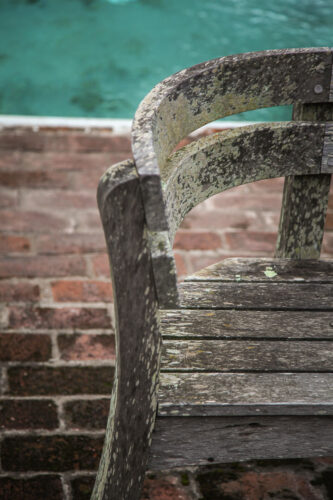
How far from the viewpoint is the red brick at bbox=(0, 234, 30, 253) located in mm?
3086

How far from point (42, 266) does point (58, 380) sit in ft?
2.70

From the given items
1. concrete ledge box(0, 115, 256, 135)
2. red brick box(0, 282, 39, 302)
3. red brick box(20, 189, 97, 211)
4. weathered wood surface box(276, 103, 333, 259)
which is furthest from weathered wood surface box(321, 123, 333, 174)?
concrete ledge box(0, 115, 256, 135)

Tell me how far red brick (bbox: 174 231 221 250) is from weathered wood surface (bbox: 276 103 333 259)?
50.9 inches

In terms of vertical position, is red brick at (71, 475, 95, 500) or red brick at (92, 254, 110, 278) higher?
red brick at (92, 254, 110, 278)

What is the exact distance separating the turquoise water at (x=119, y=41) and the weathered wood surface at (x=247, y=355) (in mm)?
5747

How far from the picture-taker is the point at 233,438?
A: 1.22m

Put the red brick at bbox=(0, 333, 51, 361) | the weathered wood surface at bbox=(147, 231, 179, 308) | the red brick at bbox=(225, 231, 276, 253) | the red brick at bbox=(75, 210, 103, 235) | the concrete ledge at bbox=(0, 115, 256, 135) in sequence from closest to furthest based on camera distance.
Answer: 1. the weathered wood surface at bbox=(147, 231, 179, 308)
2. the red brick at bbox=(0, 333, 51, 361)
3. the red brick at bbox=(225, 231, 276, 253)
4. the red brick at bbox=(75, 210, 103, 235)
5. the concrete ledge at bbox=(0, 115, 256, 135)

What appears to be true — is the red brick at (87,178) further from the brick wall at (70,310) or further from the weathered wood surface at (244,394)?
the weathered wood surface at (244,394)

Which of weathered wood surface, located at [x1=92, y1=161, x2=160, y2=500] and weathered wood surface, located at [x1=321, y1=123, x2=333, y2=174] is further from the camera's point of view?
weathered wood surface, located at [x1=321, y1=123, x2=333, y2=174]

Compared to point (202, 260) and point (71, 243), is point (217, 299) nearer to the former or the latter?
point (202, 260)

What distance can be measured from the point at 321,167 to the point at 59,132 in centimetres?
299

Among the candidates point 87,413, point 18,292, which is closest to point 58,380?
point 87,413

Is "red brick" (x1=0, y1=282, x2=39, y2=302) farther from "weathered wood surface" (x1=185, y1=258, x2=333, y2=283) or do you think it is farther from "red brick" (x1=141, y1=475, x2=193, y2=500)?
"weathered wood surface" (x1=185, y1=258, x2=333, y2=283)

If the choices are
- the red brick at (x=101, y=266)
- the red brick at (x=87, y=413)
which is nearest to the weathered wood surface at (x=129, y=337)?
the red brick at (x=87, y=413)
